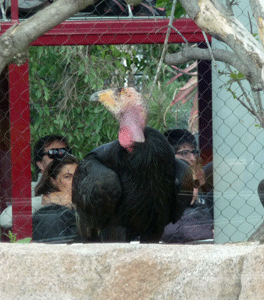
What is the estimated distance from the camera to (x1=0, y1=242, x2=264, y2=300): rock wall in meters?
1.28

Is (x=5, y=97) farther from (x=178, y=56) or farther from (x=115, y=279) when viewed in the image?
(x=115, y=279)

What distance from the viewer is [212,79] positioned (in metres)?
3.23

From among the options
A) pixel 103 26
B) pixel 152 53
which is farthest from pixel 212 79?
pixel 103 26

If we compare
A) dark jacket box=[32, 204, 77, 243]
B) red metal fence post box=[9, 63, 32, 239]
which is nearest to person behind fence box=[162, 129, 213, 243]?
dark jacket box=[32, 204, 77, 243]

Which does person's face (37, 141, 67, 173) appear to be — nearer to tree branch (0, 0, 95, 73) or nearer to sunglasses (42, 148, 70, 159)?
sunglasses (42, 148, 70, 159)

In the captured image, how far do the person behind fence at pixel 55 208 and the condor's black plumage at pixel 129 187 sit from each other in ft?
0.82

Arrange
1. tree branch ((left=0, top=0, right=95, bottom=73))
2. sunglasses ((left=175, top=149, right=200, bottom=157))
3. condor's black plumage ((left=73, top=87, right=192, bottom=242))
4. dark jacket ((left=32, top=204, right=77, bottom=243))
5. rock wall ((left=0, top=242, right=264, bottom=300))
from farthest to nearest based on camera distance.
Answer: sunglasses ((left=175, top=149, right=200, bottom=157)), dark jacket ((left=32, top=204, right=77, bottom=243)), condor's black plumage ((left=73, top=87, right=192, bottom=242)), tree branch ((left=0, top=0, right=95, bottom=73)), rock wall ((left=0, top=242, right=264, bottom=300))

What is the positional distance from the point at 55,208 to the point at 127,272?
158cm

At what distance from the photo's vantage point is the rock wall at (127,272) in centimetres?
128

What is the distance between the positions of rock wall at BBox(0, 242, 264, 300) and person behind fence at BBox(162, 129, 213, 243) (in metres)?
1.40

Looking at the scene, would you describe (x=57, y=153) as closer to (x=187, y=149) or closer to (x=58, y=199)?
(x=58, y=199)

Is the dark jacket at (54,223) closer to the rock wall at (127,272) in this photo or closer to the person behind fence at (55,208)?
the person behind fence at (55,208)

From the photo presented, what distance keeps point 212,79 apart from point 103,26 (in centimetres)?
78

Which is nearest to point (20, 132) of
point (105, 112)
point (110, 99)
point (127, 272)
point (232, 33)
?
point (110, 99)
